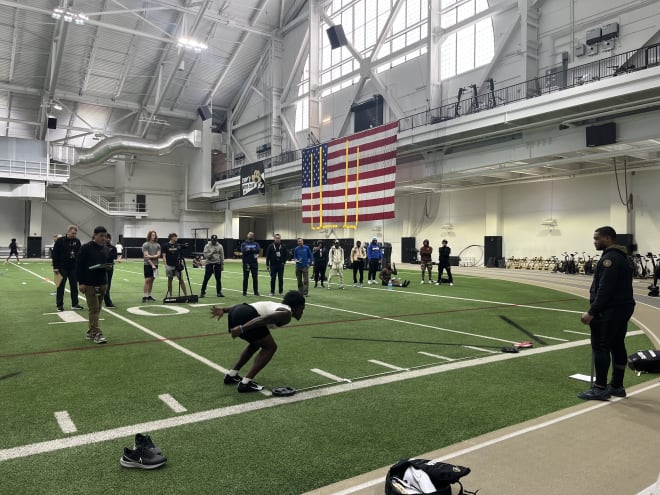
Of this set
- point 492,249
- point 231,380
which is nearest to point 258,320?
point 231,380

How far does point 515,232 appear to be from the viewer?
2831 cm

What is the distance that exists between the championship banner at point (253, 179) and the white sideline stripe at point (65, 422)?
3240cm

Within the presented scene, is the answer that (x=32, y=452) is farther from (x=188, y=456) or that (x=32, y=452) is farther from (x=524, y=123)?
(x=524, y=123)

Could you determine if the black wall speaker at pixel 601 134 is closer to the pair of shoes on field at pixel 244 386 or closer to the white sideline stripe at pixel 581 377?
the white sideline stripe at pixel 581 377

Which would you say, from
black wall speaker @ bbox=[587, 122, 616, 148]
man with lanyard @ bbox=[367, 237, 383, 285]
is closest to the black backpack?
man with lanyard @ bbox=[367, 237, 383, 285]

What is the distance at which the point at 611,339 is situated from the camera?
482 cm

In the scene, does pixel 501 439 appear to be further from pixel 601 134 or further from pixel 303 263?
pixel 601 134

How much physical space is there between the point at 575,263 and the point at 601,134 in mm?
8456

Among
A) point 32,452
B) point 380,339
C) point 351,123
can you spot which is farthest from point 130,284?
point 351,123

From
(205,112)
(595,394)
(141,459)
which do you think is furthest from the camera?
(205,112)

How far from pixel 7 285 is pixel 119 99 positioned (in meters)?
28.9

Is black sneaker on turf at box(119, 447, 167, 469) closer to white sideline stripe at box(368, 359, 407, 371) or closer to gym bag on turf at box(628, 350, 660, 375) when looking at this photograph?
white sideline stripe at box(368, 359, 407, 371)

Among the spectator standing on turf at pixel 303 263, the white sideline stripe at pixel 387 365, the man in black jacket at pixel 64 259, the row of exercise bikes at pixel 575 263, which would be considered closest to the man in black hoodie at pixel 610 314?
the white sideline stripe at pixel 387 365

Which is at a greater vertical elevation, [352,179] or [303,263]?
[352,179]
